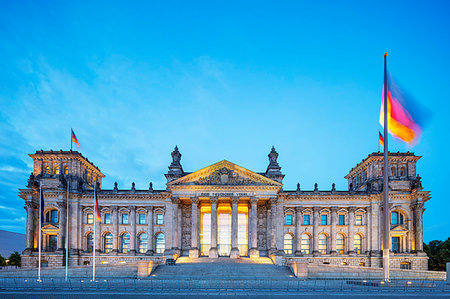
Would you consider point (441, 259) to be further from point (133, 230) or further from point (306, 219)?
point (133, 230)

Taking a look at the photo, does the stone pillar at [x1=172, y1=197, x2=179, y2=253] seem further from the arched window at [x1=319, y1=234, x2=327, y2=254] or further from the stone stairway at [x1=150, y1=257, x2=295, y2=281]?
the arched window at [x1=319, y1=234, x2=327, y2=254]

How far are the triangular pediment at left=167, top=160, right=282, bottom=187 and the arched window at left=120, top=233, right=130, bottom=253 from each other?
15046mm

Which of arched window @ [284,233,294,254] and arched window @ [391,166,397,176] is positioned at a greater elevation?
arched window @ [391,166,397,176]

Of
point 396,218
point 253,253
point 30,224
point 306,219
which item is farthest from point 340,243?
point 30,224

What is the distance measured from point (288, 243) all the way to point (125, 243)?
30.1 m

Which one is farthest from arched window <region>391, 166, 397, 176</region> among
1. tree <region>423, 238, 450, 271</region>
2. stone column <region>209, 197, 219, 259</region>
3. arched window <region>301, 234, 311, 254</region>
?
stone column <region>209, 197, 219, 259</region>

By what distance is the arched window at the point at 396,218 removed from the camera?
219 ft

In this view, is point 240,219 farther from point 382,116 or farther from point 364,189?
point 382,116

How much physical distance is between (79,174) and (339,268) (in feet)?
154

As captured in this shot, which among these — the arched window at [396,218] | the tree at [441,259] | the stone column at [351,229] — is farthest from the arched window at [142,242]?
the tree at [441,259]

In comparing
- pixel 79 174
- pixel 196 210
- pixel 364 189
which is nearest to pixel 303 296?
pixel 196 210

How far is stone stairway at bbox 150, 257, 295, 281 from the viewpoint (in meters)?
44.9

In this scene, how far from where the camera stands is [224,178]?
63.4 metres

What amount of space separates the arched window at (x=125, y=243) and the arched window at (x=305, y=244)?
32159 mm
